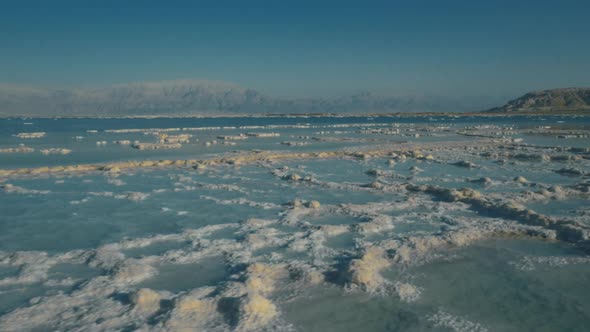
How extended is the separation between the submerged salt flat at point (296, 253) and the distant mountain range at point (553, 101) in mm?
119850

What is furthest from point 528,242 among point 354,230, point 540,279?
point 354,230

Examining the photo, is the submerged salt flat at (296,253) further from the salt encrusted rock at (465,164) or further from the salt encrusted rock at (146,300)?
the salt encrusted rock at (465,164)

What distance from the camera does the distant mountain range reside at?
121 m

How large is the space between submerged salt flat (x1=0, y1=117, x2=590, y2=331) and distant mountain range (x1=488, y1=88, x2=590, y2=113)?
11985 cm

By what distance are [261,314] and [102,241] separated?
5.47 metres

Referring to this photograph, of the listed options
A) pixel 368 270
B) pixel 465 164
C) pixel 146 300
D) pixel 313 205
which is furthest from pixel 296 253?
pixel 465 164

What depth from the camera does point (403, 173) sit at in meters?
19.9

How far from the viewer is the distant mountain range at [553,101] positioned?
120688mm

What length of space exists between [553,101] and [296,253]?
140302mm

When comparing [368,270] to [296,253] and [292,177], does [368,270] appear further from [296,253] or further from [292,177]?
[292,177]

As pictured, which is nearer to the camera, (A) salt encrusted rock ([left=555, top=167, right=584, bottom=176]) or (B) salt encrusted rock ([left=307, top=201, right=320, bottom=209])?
(B) salt encrusted rock ([left=307, top=201, right=320, bottom=209])

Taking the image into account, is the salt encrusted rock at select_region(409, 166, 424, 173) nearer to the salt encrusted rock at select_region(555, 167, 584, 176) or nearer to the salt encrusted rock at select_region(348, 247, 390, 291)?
the salt encrusted rock at select_region(555, 167, 584, 176)

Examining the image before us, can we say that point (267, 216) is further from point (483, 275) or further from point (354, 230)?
point (483, 275)

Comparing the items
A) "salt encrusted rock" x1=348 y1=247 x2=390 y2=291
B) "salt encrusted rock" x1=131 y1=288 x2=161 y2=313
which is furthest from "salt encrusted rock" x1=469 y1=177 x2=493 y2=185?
"salt encrusted rock" x1=131 y1=288 x2=161 y2=313
